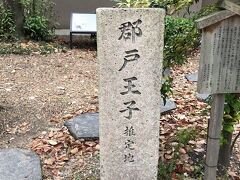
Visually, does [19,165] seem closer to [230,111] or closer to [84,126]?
[84,126]

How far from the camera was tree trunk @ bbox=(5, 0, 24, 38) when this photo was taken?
29.1 ft

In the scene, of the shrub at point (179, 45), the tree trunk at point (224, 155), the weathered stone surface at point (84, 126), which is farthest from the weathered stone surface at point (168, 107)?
the shrub at point (179, 45)

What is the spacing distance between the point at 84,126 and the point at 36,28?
4.63 metres

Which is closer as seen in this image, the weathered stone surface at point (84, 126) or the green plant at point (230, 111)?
the green plant at point (230, 111)

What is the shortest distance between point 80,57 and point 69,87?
5.96 ft

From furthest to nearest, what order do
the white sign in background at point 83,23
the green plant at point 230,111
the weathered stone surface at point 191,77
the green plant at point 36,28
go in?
the white sign in background at point 83,23
the green plant at point 36,28
the weathered stone surface at point 191,77
the green plant at point 230,111

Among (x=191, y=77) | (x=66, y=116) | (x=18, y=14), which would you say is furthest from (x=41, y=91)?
(x=18, y=14)

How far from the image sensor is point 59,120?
17.9 ft

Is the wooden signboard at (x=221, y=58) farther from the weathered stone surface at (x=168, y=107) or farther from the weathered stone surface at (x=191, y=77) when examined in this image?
the weathered stone surface at (x=191, y=77)

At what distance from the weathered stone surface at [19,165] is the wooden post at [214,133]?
1662mm

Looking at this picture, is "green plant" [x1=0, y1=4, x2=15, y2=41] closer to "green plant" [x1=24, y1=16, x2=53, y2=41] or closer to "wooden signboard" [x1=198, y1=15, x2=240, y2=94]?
"green plant" [x1=24, y1=16, x2=53, y2=41]

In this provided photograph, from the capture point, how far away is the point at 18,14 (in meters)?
8.98

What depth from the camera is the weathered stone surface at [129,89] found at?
3.20 metres

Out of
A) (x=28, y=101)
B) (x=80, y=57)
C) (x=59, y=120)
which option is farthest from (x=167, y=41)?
(x=80, y=57)
